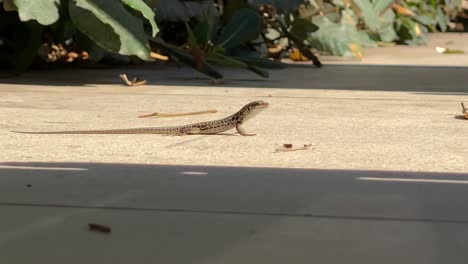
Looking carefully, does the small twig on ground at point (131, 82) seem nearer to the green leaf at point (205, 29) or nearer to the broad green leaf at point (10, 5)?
the green leaf at point (205, 29)

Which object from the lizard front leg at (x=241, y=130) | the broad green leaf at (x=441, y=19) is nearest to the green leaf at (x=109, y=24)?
the lizard front leg at (x=241, y=130)

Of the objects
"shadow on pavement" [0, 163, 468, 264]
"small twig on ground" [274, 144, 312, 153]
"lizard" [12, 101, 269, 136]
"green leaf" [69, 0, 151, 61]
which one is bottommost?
"green leaf" [69, 0, 151, 61]

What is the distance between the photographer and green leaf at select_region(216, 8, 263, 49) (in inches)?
362

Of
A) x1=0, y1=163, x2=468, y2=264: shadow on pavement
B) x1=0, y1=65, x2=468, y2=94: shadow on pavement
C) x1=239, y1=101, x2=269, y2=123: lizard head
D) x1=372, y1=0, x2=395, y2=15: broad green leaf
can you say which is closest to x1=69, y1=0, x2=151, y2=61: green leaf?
x1=0, y1=65, x2=468, y2=94: shadow on pavement

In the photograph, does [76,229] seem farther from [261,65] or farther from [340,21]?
[340,21]

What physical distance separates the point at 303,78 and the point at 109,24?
215cm

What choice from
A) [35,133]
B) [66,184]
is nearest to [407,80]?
[35,133]

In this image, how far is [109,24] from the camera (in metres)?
7.02

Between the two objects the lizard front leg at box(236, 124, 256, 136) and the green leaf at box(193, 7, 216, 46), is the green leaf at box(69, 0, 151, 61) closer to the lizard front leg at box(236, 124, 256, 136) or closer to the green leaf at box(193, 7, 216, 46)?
the green leaf at box(193, 7, 216, 46)

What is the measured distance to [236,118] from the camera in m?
5.44

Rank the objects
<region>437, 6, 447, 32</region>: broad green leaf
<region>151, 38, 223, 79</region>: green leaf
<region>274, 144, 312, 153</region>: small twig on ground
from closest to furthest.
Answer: <region>274, 144, 312, 153</region>: small twig on ground < <region>151, 38, 223, 79</region>: green leaf < <region>437, 6, 447, 32</region>: broad green leaf

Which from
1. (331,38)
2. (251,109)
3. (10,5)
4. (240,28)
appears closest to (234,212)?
(251,109)

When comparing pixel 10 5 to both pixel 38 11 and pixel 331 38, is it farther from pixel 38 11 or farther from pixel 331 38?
pixel 331 38

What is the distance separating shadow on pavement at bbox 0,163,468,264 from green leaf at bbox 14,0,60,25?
269 centimetres
